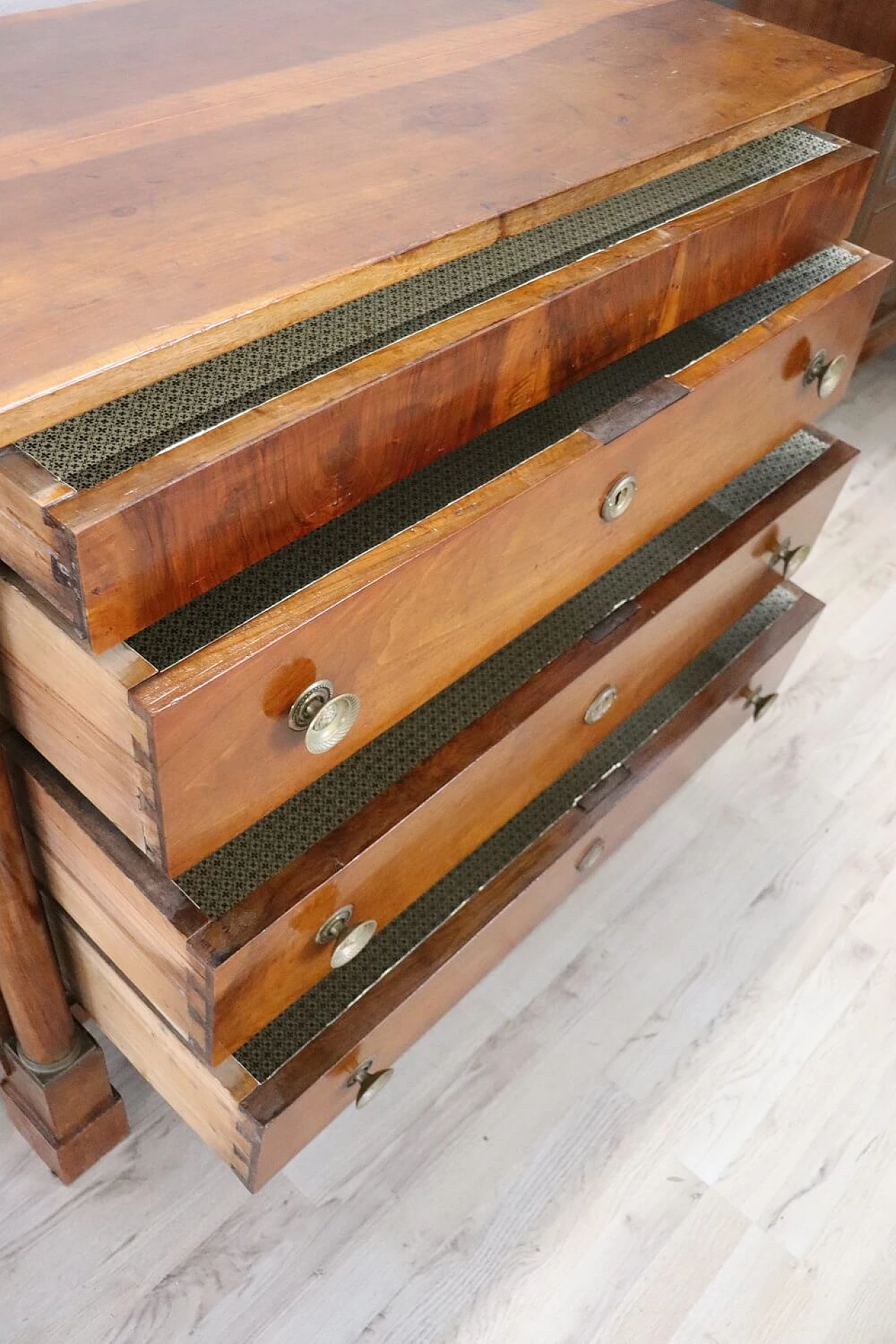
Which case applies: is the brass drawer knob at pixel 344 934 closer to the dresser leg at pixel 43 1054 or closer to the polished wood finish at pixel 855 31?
the dresser leg at pixel 43 1054

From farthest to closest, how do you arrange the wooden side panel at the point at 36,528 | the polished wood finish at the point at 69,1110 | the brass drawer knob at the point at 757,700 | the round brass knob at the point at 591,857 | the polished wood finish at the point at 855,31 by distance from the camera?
the polished wood finish at the point at 855,31
the brass drawer knob at the point at 757,700
the round brass knob at the point at 591,857
the polished wood finish at the point at 69,1110
the wooden side panel at the point at 36,528

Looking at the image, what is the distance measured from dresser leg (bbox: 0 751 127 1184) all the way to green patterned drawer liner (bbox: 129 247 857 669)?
176 mm

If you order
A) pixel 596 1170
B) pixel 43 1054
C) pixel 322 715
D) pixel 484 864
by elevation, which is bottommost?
pixel 596 1170

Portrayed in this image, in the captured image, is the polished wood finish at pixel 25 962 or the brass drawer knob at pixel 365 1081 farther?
the brass drawer knob at pixel 365 1081

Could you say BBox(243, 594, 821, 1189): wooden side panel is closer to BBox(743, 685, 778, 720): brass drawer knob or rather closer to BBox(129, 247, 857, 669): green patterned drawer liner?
BBox(743, 685, 778, 720): brass drawer knob

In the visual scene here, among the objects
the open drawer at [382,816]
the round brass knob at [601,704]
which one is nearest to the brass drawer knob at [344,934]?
the open drawer at [382,816]

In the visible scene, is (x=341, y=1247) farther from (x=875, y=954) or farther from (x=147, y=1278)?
(x=875, y=954)

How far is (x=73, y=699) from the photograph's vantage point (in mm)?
517

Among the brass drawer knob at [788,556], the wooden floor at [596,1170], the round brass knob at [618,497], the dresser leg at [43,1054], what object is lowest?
the wooden floor at [596,1170]

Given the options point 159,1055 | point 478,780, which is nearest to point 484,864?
point 478,780

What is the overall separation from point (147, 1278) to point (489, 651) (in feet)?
1.78

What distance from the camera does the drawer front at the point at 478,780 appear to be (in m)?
0.60

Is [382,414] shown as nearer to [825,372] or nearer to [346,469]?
[346,469]

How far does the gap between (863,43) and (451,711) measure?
106 cm
